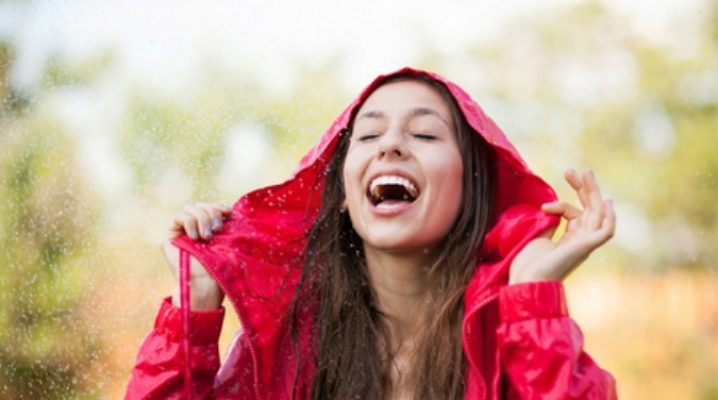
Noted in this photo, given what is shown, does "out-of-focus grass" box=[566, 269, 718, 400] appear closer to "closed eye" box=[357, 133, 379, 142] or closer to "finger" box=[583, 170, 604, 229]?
"closed eye" box=[357, 133, 379, 142]

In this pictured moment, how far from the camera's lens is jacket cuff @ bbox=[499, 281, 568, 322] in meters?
2.37

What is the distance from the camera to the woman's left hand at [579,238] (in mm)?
2408

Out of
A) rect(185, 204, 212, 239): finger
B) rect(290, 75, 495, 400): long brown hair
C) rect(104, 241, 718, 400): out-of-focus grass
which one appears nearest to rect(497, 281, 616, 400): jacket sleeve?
rect(290, 75, 495, 400): long brown hair

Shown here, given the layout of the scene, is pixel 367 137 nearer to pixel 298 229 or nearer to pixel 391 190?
pixel 391 190

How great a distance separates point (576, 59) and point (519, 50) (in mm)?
→ 768

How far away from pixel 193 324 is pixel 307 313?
312mm

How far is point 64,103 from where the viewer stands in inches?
295

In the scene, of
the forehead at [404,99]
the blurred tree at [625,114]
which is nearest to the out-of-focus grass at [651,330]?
the blurred tree at [625,114]

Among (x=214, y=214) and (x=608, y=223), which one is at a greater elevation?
(x=214, y=214)

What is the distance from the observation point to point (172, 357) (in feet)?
8.59

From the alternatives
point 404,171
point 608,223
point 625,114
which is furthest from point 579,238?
point 625,114

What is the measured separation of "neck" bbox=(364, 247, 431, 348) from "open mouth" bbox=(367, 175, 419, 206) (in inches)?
5.2

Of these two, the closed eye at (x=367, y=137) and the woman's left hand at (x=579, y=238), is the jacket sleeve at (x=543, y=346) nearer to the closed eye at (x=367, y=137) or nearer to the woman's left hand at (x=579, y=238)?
the woman's left hand at (x=579, y=238)

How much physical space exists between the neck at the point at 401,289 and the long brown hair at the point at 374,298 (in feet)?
0.07
